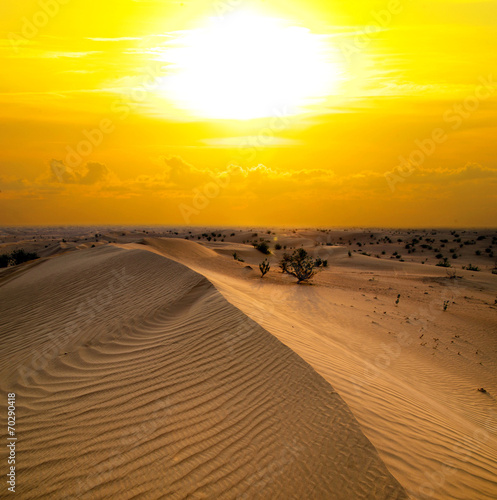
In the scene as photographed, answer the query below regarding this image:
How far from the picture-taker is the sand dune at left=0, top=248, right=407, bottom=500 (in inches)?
106

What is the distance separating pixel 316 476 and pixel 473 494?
5.14 ft

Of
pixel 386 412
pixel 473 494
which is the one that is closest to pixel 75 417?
pixel 386 412

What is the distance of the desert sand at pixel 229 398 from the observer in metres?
2.77

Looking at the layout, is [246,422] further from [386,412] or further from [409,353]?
[409,353]

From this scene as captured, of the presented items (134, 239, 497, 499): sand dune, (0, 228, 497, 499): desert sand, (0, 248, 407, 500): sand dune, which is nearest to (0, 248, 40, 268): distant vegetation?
(0, 228, 497, 499): desert sand

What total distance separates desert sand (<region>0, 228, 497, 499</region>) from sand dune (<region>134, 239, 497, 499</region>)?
32 millimetres

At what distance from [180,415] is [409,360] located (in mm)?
5762

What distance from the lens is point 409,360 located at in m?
7.11

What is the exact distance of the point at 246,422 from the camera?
3340mm

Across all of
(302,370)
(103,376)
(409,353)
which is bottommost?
(409,353)

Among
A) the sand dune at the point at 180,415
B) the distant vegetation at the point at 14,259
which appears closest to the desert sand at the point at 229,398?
the sand dune at the point at 180,415

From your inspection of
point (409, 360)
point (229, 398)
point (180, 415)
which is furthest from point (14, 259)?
point (409, 360)

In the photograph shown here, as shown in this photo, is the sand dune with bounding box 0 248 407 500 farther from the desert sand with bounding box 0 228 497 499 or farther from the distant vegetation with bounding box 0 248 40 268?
the distant vegetation with bounding box 0 248 40 268

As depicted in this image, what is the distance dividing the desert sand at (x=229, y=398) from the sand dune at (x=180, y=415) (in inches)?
0.7
